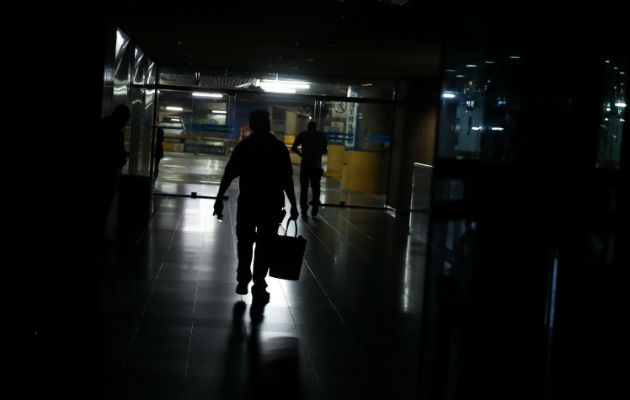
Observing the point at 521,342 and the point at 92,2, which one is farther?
the point at 92,2

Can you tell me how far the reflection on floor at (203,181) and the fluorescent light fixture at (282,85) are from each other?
204cm

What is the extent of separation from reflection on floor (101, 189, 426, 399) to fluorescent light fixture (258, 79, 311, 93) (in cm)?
780

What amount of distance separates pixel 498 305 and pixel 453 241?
334 mm

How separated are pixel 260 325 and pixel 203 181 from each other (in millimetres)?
13137

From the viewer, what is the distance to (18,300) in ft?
21.1

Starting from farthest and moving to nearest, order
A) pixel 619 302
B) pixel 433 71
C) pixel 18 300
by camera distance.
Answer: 1. pixel 433 71
2. pixel 18 300
3. pixel 619 302

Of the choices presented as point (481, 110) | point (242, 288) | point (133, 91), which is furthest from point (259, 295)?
point (133, 91)

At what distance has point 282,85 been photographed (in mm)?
17969

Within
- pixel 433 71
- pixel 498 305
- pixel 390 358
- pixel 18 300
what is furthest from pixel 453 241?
pixel 433 71

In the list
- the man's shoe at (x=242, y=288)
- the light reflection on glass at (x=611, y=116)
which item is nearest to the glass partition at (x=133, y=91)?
the man's shoe at (x=242, y=288)

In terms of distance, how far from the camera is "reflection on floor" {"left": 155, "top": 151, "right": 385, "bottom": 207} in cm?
1827

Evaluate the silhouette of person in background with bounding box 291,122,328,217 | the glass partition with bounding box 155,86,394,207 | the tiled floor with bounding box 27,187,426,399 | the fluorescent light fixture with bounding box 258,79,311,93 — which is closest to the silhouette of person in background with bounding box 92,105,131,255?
the tiled floor with bounding box 27,187,426,399

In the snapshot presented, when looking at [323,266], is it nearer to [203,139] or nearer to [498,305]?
[498,305]

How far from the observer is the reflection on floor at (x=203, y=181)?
18266 mm
